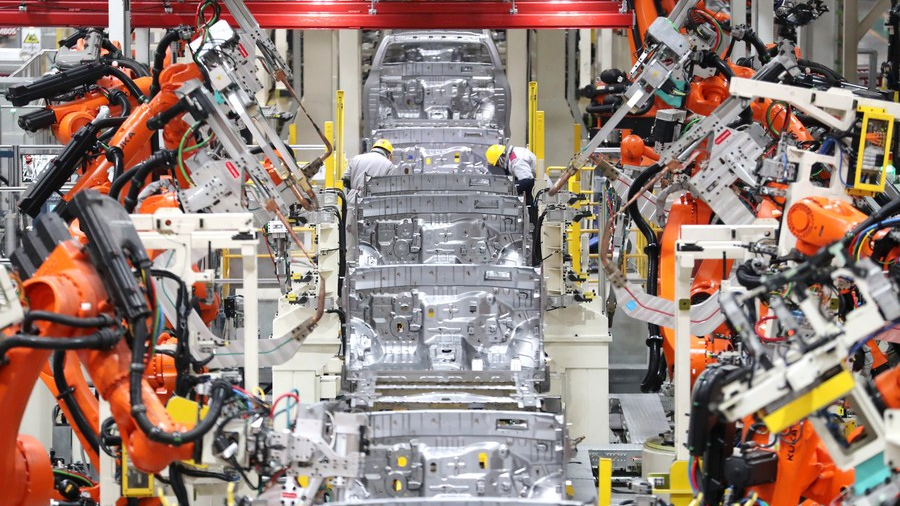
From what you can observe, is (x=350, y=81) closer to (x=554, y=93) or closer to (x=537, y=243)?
(x=554, y=93)

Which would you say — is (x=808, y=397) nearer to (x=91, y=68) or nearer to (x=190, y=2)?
(x=91, y=68)

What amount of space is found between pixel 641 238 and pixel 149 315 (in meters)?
9.85

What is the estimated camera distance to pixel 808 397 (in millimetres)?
4754

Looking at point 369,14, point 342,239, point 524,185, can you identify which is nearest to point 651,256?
point 524,185

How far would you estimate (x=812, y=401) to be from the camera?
475 cm

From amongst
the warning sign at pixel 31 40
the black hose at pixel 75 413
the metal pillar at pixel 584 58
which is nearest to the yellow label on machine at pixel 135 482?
the black hose at pixel 75 413

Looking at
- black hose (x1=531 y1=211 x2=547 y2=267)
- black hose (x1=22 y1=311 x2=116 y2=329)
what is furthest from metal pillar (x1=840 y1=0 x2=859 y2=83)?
black hose (x1=22 y1=311 x2=116 y2=329)

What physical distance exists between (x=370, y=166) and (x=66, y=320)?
18.5 feet

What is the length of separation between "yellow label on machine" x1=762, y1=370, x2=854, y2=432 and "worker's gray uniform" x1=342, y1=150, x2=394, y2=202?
254 inches

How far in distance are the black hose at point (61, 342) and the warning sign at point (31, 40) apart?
1067cm

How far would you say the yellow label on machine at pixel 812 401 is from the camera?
469 cm

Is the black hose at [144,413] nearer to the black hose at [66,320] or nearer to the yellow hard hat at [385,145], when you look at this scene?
the black hose at [66,320]

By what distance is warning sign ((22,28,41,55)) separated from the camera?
1596cm

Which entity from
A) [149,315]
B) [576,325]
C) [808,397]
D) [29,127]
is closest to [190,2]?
[29,127]
